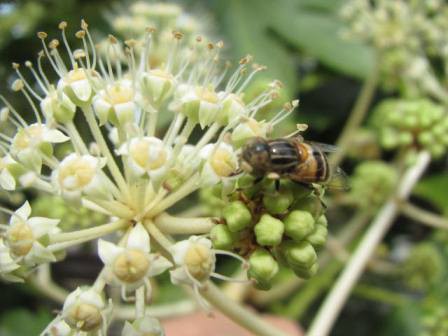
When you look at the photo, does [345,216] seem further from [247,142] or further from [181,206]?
[247,142]

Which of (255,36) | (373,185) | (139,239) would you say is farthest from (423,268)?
(139,239)

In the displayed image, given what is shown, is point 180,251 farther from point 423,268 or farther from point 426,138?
point 423,268

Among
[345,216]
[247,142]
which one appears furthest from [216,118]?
[345,216]

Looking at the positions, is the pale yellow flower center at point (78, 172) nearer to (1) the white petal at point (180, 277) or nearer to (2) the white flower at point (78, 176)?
(2) the white flower at point (78, 176)

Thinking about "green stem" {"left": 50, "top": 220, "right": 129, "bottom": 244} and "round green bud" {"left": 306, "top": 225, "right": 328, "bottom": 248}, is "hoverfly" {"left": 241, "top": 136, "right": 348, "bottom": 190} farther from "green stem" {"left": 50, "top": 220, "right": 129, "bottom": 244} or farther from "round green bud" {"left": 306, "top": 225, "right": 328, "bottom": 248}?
"green stem" {"left": 50, "top": 220, "right": 129, "bottom": 244}

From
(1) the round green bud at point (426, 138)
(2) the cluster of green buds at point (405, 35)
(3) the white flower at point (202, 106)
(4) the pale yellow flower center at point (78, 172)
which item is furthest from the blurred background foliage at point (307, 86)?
(4) the pale yellow flower center at point (78, 172)
